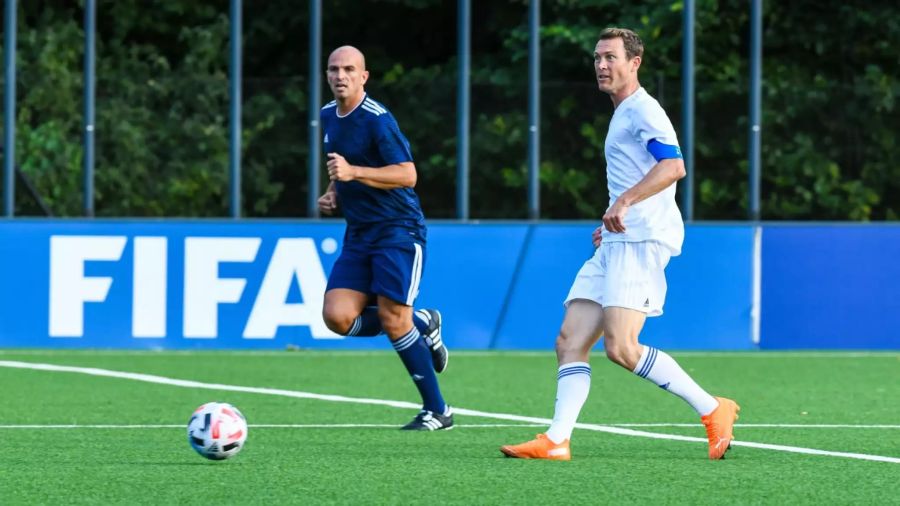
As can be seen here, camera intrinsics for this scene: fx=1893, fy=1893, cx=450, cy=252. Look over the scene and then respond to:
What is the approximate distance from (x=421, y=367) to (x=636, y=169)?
198 cm

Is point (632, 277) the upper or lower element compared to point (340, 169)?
lower

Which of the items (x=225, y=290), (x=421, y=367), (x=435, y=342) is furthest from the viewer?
(x=225, y=290)

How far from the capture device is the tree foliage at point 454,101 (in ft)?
62.5

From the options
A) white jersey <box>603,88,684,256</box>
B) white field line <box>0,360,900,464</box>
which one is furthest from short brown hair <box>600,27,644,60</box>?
white field line <box>0,360,900,464</box>

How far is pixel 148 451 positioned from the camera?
830 cm

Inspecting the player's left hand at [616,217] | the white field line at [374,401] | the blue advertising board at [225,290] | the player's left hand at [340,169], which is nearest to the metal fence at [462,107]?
the blue advertising board at [225,290]

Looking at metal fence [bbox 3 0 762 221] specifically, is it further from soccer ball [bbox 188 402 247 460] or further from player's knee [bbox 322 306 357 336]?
soccer ball [bbox 188 402 247 460]

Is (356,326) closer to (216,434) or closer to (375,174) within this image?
(375,174)

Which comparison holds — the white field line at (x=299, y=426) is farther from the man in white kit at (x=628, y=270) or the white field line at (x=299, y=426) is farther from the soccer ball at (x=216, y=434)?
the soccer ball at (x=216, y=434)

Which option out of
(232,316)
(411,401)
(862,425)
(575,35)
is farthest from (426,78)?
(862,425)

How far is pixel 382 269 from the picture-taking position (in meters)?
9.55

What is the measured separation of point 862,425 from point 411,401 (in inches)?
109

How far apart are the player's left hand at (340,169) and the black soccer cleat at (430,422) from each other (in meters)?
1.31

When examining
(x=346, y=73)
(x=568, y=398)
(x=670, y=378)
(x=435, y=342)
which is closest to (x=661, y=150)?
(x=670, y=378)
